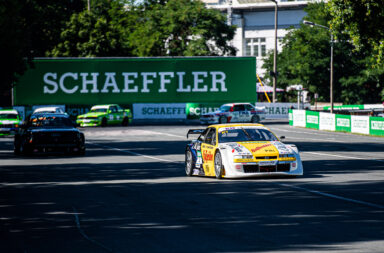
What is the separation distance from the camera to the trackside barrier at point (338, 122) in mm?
42334

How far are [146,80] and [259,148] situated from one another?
148ft

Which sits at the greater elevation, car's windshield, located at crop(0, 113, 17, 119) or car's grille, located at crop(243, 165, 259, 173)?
car's windshield, located at crop(0, 113, 17, 119)

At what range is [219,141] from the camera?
17.3 metres

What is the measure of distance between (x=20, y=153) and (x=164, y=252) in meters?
20.8

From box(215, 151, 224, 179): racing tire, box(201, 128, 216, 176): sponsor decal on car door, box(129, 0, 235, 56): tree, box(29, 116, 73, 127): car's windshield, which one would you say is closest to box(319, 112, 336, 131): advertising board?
box(29, 116, 73, 127): car's windshield

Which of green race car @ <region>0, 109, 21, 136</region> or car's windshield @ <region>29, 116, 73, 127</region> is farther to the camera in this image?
green race car @ <region>0, 109, 21, 136</region>

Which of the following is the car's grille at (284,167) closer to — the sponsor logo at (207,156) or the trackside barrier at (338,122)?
the sponsor logo at (207,156)

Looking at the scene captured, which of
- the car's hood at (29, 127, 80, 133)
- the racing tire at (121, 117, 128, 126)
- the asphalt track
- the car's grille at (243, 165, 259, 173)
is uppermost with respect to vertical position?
the car's hood at (29, 127, 80, 133)

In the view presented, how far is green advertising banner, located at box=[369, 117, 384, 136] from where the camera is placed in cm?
4153

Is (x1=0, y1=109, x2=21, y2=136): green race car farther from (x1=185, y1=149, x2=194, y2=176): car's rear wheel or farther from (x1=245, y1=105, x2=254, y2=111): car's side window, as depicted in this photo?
(x1=185, y1=149, x2=194, y2=176): car's rear wheel

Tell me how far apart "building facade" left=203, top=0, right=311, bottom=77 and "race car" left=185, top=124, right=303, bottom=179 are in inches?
3158

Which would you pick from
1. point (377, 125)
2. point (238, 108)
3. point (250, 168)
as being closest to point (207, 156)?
point (250, 168)

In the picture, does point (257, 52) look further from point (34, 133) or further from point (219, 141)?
point (219, 141)

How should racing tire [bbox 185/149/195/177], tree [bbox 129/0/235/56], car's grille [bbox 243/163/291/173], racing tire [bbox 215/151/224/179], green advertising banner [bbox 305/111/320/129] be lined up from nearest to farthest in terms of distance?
car's grille [bbox 243/163/291/173]
racing tire [bbox 215/151/224/179]
racing tire [bbox 185/149/195/177]
green advertising banner [bbox 305/111/320/129]
tree [bbox 129/0/235/56]
